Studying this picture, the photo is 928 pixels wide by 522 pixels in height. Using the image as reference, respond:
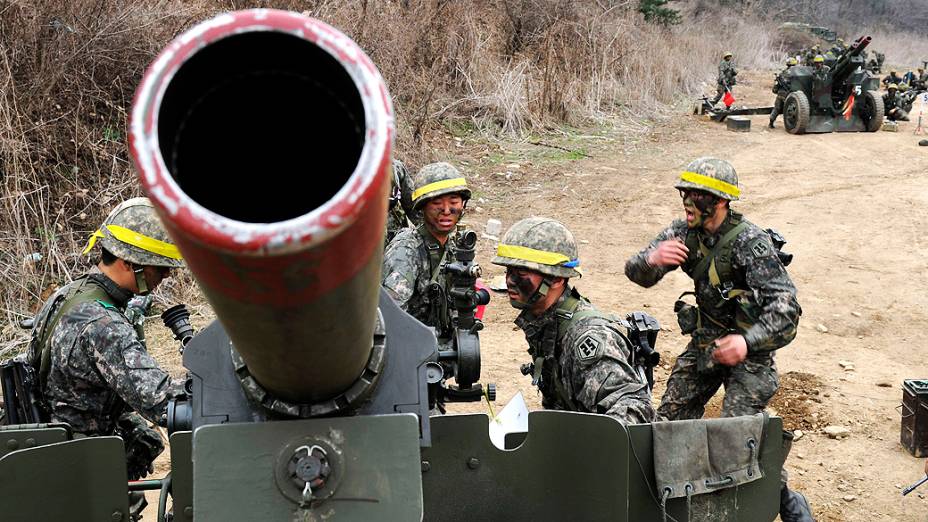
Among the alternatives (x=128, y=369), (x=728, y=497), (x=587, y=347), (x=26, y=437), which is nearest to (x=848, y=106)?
(x=587, y=347)

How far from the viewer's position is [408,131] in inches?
457

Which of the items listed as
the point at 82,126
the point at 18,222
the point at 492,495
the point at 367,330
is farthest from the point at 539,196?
the point at 367,330

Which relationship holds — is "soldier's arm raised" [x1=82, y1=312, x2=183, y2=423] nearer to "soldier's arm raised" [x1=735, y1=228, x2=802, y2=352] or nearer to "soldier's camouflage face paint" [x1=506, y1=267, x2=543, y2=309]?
"soldier's camouflage face paint" [x1=506, y1=267, x2=543, y2=309]

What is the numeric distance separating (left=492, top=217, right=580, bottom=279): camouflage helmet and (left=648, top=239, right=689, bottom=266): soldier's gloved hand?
1194 mm

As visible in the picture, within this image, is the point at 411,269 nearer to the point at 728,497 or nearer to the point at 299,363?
the point at 728,497

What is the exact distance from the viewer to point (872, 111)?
18.1 metres

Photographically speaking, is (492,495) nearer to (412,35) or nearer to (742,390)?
(742,390)

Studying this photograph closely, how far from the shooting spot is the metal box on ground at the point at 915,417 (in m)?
5.61

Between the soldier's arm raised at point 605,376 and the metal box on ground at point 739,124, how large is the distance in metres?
15.6

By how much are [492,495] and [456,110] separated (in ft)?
38.6

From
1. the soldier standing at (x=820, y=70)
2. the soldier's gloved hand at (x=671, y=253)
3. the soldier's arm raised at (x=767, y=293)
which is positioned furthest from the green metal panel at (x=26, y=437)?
the soldier standing at (x=820, y=70)

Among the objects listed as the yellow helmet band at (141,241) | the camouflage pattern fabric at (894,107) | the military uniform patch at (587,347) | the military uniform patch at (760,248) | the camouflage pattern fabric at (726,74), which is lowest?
the military uniform patch at (587,347)

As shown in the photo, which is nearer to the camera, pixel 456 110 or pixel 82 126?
pixel 82 126

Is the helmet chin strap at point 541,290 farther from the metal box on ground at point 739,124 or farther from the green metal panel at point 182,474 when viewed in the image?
the metal box on ground at point 739,124
